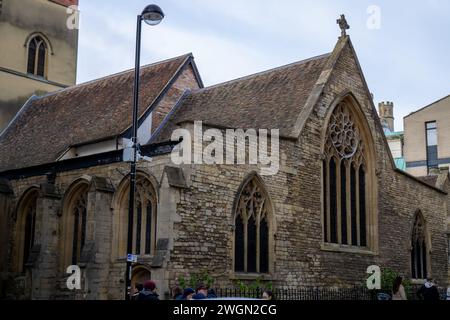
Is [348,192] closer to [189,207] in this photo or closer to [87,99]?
[189,207]

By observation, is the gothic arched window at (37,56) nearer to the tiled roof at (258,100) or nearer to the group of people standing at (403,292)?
the tiled roof at (258,100)

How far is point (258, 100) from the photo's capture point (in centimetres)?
2420

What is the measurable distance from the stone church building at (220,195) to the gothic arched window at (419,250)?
46 millimetres

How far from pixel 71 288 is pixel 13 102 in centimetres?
1467

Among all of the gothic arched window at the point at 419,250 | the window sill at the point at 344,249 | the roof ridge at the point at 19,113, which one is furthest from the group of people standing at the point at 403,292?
the roof ridge at the point at 19,113

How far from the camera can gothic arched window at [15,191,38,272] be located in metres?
24.0

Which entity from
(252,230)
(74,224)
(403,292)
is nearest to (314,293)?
(252,230)

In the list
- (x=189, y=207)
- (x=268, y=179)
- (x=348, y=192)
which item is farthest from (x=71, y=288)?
(x=348, y=192)

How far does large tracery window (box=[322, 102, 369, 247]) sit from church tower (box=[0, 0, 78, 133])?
16015 millimetres

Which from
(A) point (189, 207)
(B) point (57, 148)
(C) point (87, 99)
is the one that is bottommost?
(A) point (189, 207)

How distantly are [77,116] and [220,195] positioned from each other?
36.4 feet

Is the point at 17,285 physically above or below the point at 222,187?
below

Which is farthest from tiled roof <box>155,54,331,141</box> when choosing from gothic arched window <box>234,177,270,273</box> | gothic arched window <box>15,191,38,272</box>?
gothic arched window <box>15,191,38,272</box>
